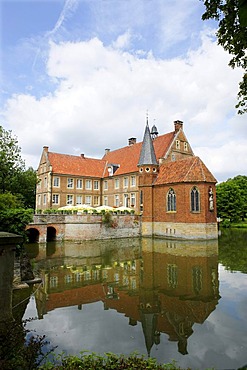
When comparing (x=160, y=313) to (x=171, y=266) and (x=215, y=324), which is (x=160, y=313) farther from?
(x=171, y=266)

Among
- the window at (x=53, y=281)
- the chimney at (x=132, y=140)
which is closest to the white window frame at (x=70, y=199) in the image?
the chimney at (x=132, y=140)

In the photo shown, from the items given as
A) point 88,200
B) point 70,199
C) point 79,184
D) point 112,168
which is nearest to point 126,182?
point 112,168

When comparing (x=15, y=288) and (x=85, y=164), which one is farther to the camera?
(x=85, y=164)

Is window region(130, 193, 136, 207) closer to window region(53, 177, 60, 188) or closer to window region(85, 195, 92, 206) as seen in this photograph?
window region(85, 195, 92, 206)

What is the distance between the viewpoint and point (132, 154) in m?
41.3

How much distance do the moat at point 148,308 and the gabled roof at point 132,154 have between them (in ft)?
71.3

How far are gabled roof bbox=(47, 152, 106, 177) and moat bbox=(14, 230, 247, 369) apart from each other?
23493 millimetres

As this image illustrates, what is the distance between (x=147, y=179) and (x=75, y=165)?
1331 centimetres

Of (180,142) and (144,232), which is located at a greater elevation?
(180,142)

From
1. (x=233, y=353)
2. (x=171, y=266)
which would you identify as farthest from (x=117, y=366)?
(x=171, y=266)

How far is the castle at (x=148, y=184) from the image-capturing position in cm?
2877

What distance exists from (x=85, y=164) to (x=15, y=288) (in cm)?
3306

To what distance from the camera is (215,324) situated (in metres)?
7.95

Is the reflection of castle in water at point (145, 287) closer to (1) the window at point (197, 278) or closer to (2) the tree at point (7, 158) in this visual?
(1) the window at point (197, 278)
